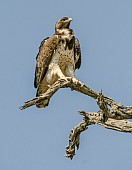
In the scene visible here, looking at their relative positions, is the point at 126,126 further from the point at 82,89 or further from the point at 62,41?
the point at 62,41

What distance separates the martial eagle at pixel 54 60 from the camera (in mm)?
12531

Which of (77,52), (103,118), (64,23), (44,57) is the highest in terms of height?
(64,23)

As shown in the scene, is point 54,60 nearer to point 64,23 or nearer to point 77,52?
point 77,52

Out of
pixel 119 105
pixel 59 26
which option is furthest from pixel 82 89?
pixel 59 26

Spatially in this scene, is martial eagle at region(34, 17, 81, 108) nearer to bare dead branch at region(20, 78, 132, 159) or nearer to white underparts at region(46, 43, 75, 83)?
white underparts at region(46, 43, 75, 83)

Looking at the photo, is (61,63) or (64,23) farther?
(64,23)

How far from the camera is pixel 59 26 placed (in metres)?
13.3

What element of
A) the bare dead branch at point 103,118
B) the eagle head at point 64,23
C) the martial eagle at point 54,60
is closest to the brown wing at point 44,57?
the martial eagle at point 54,60

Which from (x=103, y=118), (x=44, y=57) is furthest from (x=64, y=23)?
(x=103, y=118)

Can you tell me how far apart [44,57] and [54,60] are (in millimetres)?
240

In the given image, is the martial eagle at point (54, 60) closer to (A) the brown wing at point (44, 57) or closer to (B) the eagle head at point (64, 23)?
(A) the brown wing at point (44, 57)

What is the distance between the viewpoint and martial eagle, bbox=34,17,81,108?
1253cm

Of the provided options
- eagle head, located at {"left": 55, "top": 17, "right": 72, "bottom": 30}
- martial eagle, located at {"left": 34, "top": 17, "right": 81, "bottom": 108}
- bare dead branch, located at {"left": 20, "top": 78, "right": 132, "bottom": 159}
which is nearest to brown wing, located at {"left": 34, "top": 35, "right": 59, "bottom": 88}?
martial eagle, located at {"left": 34, "top": 17, "right": 81, "bottom": 108}

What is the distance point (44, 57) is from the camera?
12680 millimetres
